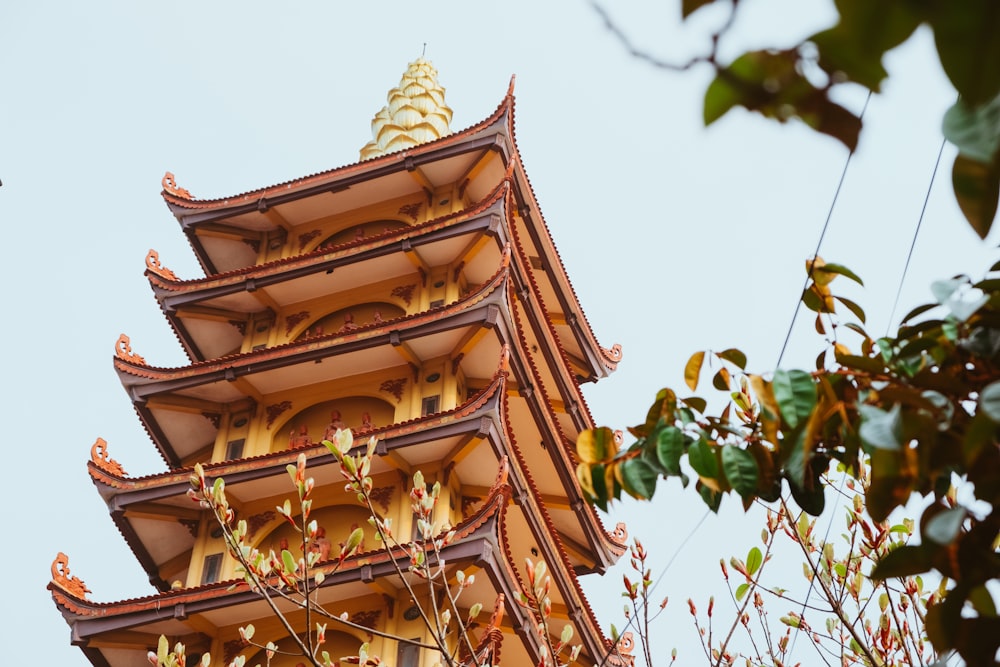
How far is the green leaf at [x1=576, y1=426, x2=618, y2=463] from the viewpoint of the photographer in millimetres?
3959

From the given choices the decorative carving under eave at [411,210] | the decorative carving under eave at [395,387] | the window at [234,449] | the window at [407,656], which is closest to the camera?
the window at [407,656]

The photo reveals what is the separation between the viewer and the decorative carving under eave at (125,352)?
59.8 feet

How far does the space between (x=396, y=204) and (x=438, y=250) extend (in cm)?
244

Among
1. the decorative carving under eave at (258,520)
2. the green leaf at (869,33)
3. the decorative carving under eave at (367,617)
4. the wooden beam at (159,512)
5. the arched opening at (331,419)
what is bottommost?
the green leaf at (869,33)

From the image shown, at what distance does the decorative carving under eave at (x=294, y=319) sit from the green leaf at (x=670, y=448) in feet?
52.8

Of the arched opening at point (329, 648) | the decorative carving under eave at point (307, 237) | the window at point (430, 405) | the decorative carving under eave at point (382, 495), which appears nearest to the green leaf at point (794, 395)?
the arched opening at point (329, 648)

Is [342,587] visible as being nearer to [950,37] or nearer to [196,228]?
[196,228]

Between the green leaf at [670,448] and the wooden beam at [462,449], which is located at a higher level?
the wooden beam at [462,449]

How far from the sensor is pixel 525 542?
1698 cm

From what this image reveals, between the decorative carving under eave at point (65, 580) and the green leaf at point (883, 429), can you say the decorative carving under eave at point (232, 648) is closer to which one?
the decorative carving under eave at point (65, 580)

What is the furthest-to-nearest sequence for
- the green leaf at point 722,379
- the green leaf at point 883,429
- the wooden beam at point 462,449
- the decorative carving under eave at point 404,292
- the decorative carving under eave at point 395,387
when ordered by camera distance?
the decorative carving under eave at point 404,292, the decorative carving under eave at point 395,387, the wooden beam at point 462,449, the green leaf at point 722,379, the green leaf at point 883,429

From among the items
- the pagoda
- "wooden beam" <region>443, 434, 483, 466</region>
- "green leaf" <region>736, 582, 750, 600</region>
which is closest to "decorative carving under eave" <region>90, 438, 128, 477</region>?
the pagoda

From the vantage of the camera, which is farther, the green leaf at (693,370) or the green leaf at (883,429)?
the green leaf at (693,370)

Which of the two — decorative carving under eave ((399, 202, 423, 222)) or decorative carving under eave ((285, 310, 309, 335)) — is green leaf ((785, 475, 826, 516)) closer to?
decorative carving under eave ((285, 310, 309, 335))
